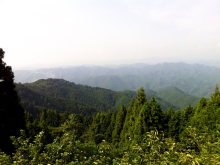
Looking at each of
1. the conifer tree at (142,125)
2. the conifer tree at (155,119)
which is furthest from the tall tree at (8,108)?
the conifer tree at (155,119)

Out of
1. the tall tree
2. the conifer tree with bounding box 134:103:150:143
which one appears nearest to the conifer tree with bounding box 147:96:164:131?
the conifer tree with bounding box 134:103:150:143

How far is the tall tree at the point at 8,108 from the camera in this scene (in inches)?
457

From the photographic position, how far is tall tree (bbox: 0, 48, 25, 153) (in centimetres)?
1160

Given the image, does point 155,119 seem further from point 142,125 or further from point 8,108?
point 8,108

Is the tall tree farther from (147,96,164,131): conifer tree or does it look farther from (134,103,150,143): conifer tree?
(147,96,164,131): conifer tree

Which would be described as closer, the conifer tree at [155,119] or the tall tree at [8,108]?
the tall tree at [8,108]

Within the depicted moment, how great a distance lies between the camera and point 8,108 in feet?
40.1

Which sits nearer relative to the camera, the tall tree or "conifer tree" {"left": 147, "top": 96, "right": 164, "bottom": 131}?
the tall tree

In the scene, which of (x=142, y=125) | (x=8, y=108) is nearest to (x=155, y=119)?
(x=142, y=125)

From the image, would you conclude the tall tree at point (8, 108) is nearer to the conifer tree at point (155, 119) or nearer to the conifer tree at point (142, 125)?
the conifer tree at point (142, 125)

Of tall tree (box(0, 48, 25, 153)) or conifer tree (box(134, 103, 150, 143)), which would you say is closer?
tall tree (box(0, 48, 25, 153))

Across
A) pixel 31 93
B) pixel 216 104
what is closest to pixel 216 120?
pixel 216 104

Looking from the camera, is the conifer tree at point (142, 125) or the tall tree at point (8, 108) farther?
the conifer tree at point (142, 125)

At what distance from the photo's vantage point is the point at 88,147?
7.82 metres
